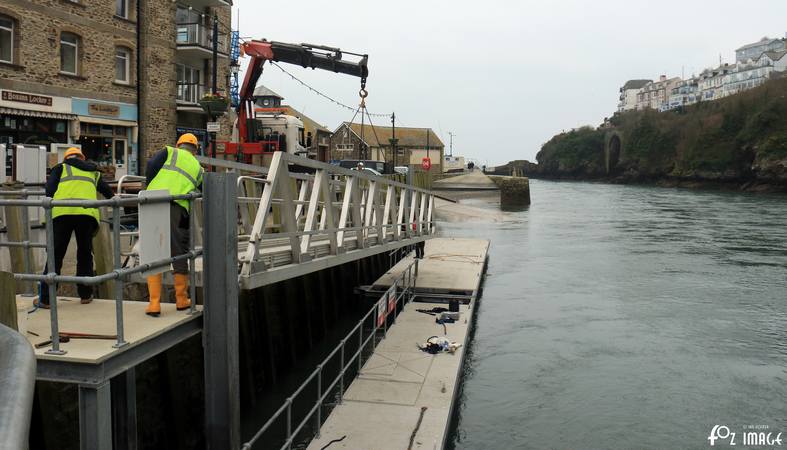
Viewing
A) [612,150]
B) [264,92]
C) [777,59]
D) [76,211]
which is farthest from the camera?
[777,59]

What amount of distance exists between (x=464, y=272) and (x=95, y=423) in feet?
49.3

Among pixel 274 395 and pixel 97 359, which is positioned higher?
pixel 97 359

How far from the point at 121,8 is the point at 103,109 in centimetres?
400

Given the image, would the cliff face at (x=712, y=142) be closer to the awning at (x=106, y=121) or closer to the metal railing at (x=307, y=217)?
the awning at (x=106, y=121)

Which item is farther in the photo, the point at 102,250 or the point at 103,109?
the point at 103,109

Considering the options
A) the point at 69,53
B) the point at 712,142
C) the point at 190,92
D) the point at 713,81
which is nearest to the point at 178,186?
the point at 69,53

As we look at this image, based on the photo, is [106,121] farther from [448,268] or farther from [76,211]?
[76,211]

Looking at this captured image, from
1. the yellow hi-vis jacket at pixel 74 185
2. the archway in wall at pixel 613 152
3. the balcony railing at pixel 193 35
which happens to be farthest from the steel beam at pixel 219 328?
the archway in wall at pixel 613 152

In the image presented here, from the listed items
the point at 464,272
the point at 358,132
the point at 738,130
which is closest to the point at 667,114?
Answer: the point at 738,130

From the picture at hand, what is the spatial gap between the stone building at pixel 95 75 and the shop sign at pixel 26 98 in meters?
0.03

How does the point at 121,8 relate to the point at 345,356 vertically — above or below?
above

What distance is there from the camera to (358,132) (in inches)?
4008

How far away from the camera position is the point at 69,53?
23.2 metres

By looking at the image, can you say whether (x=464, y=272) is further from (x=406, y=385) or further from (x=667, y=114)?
(x=667, y=114)
